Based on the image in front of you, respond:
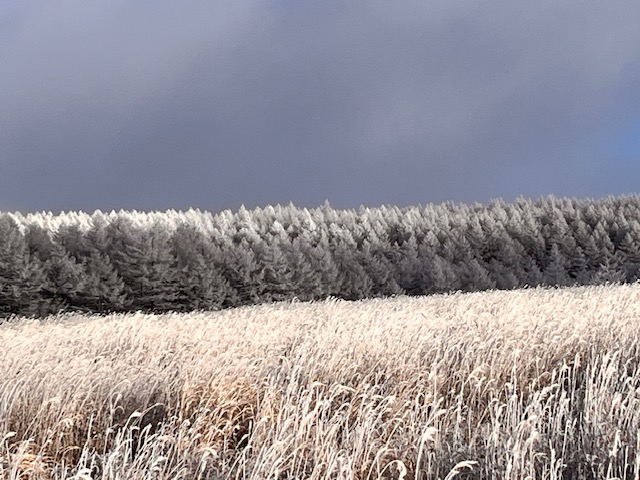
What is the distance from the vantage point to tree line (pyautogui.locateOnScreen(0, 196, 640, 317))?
558 inches

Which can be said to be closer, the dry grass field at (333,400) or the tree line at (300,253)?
the dry grass field at (333,400)

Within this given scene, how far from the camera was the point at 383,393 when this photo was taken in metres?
4.71

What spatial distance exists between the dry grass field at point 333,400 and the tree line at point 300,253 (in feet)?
23.6

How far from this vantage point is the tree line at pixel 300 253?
14172mm

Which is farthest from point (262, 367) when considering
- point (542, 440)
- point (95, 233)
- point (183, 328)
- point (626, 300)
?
point (95, 233)

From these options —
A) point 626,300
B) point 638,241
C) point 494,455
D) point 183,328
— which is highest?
point 638,241

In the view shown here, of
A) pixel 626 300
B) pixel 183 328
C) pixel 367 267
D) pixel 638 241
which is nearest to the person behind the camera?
pixel 183 328

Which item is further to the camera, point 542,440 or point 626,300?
point 626,300

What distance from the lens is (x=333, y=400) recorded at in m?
4.58

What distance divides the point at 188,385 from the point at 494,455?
198 centimetres

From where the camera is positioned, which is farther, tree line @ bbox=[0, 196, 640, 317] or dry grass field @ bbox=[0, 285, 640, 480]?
tree line @ bbox=[0, 196, 640, 317]

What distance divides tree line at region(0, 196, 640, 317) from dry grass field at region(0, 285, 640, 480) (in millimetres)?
7178

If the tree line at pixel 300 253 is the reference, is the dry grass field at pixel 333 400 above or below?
below

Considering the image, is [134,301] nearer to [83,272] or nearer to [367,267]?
[83,272]
